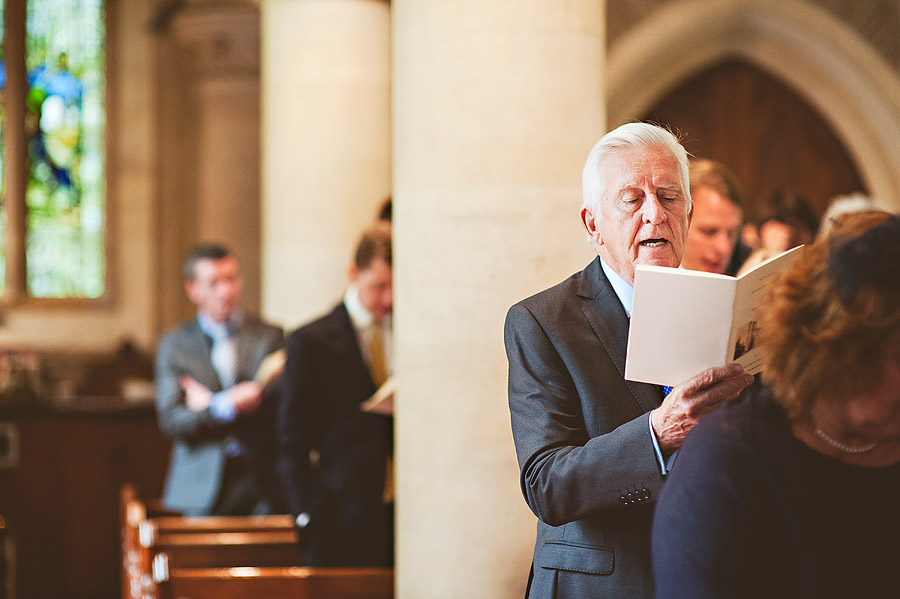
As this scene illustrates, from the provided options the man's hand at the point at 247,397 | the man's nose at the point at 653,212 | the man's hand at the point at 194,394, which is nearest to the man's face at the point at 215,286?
the man's hand at the point at 194,394

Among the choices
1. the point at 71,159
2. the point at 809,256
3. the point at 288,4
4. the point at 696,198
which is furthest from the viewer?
the point at 71,159

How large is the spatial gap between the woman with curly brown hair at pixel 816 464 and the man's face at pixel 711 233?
6.33 ft

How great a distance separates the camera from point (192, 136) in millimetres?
9602

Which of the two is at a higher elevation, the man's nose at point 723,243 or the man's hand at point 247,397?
the man's nose at point 723,243

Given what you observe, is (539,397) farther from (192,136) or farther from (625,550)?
(192,136)

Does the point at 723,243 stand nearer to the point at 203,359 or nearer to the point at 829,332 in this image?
the point at 829,332

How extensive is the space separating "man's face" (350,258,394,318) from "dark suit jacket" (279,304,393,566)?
105 millimetres

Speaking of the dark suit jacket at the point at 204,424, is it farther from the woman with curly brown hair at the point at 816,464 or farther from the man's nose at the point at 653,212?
the woman with curly brown hair at the point at 816,464

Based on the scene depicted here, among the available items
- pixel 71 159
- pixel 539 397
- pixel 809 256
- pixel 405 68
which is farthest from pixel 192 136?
pixel 809 256

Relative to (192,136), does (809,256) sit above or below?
below

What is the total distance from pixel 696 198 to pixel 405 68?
0.93 m

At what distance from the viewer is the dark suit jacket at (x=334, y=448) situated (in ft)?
12.8

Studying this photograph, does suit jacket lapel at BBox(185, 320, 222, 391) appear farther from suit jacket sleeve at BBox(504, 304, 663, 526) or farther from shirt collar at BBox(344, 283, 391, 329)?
suit jacket sleeve at BBox(504, 304, 663, 526)

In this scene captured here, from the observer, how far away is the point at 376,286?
3967 millimetres
